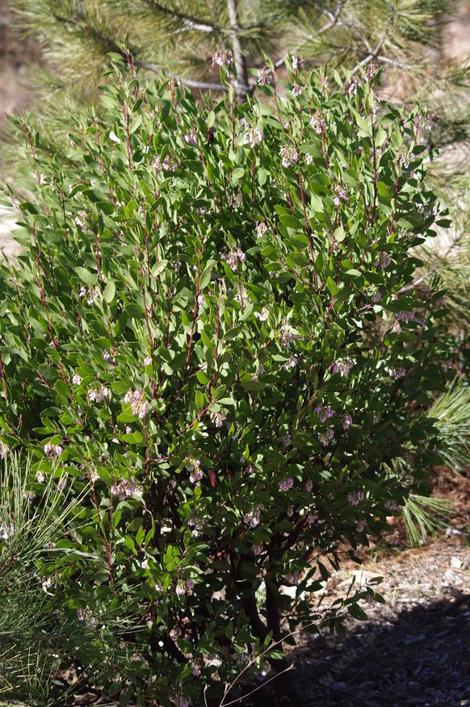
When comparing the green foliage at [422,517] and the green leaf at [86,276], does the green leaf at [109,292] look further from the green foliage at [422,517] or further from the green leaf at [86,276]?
the green foliage at [422,517]

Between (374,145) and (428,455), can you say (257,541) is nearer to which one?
(428,455)

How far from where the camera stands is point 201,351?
6.64ft

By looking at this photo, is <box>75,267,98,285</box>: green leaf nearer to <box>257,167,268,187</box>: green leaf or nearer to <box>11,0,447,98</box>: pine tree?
<box>257,167,268,187</box>: green leaf

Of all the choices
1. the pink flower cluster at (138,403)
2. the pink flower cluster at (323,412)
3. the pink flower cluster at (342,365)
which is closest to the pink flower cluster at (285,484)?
the pink flower cluster at (323,412)

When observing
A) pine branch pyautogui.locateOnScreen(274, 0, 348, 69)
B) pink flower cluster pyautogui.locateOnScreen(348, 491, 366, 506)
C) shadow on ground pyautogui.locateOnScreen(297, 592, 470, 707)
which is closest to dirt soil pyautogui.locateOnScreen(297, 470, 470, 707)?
shadow on ground pyautogui.locateOnScreen(297, 592, 470, 707)

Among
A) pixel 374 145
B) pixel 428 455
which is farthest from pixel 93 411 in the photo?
pixel 428 455

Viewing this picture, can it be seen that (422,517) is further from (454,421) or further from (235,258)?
(235,258)

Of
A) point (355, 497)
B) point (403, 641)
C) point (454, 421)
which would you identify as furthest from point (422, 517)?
point (355, 497)

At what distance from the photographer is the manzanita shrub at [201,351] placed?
2.09 metres

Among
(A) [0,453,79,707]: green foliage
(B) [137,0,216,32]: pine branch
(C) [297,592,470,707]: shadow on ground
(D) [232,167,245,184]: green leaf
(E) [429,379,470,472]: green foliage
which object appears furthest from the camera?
(B) [137,0,216,32]: pine branch

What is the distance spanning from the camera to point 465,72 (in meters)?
4.82

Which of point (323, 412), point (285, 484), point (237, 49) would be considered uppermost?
point (237, 49)

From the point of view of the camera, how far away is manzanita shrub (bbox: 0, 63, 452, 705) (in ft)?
6.85

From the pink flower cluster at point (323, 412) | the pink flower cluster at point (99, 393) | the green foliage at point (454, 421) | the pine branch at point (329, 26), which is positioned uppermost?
the pine branch at point (329, 26)
